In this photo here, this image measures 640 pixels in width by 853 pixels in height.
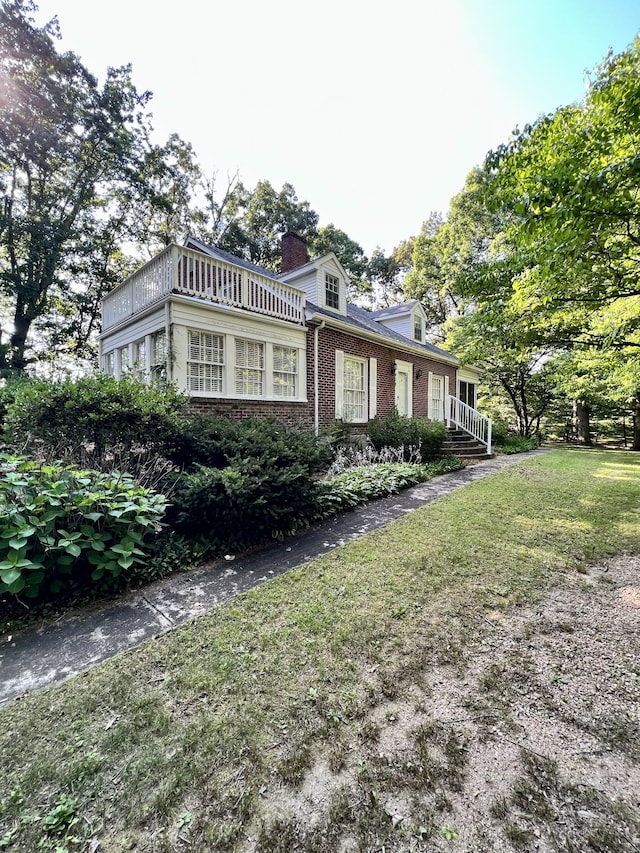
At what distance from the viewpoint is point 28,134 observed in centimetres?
1359

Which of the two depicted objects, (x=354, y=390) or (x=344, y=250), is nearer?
(x=354, y=390)

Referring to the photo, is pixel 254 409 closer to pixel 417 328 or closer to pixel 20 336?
pixel 417 328

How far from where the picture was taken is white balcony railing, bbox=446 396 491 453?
43.6ft

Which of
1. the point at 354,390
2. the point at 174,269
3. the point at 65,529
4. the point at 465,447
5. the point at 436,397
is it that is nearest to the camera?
the point at 65,529

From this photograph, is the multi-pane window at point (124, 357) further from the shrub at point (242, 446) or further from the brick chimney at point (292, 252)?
the brick chimney at point (292, 252)

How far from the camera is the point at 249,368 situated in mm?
7832

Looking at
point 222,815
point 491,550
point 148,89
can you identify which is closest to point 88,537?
point 222,815

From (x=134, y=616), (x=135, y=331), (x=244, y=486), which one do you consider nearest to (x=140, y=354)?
(x=135, y=331)

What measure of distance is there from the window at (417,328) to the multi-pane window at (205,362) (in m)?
9.87

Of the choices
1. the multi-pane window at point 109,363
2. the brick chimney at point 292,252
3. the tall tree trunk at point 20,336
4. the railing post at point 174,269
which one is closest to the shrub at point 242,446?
the railing post at point 174,269

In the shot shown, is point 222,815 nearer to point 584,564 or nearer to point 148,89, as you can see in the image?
point 584,564

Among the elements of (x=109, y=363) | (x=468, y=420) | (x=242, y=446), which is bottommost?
(x=242, y=446)

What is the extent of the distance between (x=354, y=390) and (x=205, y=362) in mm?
4712

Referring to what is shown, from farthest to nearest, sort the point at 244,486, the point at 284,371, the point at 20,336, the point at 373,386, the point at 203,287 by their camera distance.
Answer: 1. the point at 20,336
2. the point at 373,386
3. the point at 284,371
4. the point at 203,287
5. the point at 244,486
